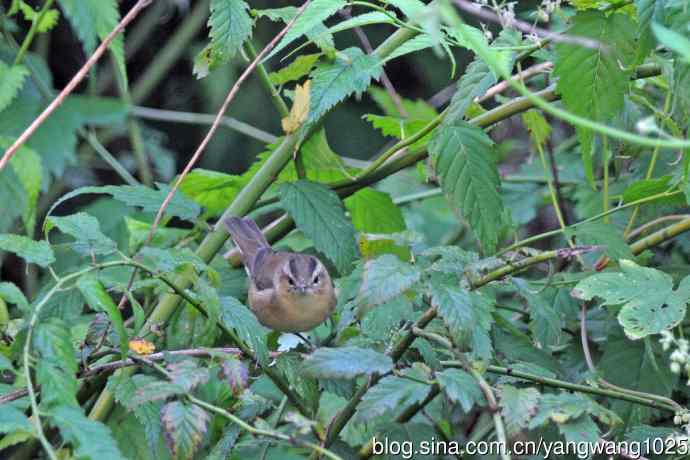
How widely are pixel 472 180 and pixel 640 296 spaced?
0.42 metres

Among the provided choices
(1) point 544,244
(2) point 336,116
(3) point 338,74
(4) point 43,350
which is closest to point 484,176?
(3) point 338,74

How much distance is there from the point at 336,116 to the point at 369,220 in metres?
2.69

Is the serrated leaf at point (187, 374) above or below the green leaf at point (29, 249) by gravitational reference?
below

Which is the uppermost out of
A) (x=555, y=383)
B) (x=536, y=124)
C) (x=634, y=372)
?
(x=536, y=124)

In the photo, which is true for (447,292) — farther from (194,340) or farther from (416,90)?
(416,90)

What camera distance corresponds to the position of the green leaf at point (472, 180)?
7.55 ft

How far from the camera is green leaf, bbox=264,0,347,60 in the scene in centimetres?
215

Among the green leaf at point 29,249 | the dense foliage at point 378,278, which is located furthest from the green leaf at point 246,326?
the green leaf at point 29,249

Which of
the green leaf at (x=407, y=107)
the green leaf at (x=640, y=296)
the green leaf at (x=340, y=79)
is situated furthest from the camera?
the green leaf at (x=407, y=107)

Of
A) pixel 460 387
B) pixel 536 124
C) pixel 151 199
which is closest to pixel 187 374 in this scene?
pixel 460 387

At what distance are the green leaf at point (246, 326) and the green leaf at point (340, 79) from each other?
1.58 ft

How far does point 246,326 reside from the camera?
208 centimetres

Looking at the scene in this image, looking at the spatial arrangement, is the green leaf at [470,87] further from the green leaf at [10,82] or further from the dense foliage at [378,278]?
the green leaf at [10,82]

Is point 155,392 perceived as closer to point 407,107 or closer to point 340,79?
point 340,79
